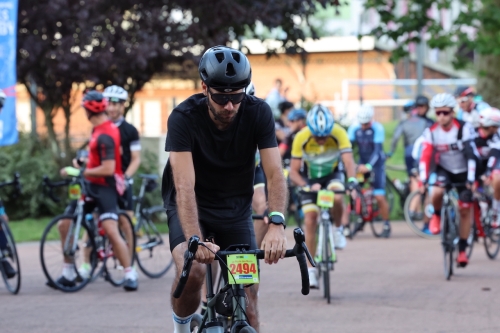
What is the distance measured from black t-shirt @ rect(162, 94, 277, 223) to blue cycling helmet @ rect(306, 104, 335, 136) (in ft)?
14.4

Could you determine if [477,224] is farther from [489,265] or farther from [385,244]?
[385,244]

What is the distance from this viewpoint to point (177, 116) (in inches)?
229

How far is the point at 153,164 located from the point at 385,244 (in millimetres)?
5468

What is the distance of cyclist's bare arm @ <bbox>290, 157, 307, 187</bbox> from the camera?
1070 centimetres

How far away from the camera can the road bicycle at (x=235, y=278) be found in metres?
5.12

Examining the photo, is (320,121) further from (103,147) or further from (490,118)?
(490,118)

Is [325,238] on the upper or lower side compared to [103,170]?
lower

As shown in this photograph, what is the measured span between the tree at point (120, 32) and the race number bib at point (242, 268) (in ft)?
39.2

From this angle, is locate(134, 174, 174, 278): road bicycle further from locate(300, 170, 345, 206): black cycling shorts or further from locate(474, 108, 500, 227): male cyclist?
locate(474, 108, 500, 227): male cyclist

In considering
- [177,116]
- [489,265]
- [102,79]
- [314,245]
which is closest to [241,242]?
[177,116]

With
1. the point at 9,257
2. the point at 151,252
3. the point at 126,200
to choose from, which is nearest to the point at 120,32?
the point at 151,252

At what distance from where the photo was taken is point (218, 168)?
599cm

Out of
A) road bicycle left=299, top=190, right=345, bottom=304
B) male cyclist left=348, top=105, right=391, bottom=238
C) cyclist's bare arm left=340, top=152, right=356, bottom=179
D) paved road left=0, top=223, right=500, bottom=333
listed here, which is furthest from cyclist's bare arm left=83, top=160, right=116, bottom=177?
male cyclist left=348, top=105, right=391, bottom=238

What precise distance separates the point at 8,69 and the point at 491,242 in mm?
7067
